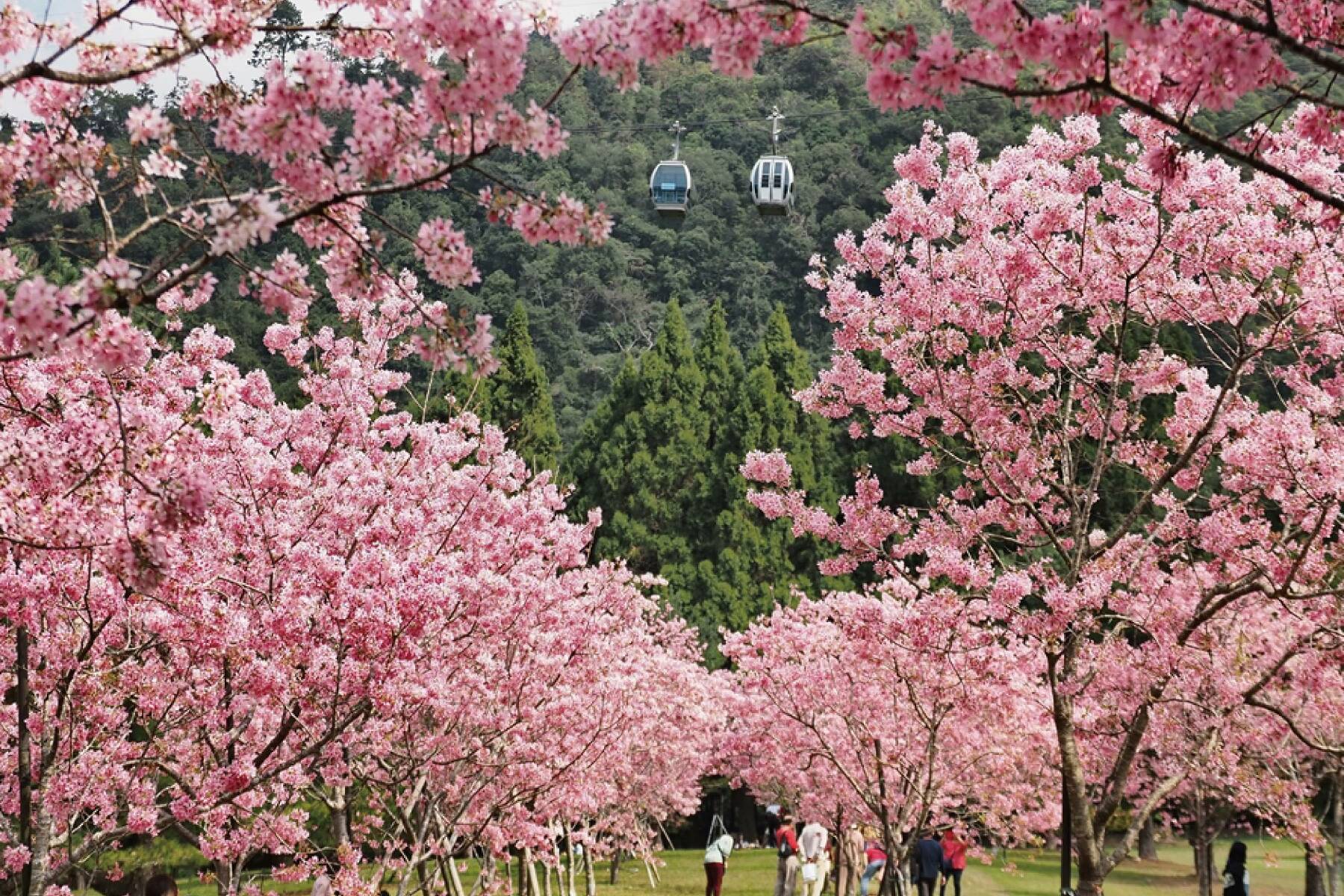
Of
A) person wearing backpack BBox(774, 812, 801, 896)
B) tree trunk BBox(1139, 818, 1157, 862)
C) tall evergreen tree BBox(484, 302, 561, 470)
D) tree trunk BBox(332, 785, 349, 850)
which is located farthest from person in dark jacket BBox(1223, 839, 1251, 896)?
tall evergreen tree BBox(484, 302, 561, 470)

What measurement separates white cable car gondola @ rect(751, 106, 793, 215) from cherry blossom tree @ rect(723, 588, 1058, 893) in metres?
20.3

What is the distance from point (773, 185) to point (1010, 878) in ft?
78.2

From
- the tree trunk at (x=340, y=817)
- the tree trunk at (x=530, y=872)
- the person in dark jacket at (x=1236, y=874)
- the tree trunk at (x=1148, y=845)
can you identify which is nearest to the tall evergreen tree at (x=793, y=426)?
the tree trunk at (x=1148, y=845)

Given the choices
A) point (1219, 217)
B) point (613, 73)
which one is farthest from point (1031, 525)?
point (613, 73)

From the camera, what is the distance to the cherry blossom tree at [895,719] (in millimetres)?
9625

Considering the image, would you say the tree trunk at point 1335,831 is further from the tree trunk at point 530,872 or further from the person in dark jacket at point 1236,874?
the tree trunk at point 530,872

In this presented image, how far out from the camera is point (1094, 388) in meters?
8.34

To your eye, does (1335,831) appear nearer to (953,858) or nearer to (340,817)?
(953,858)

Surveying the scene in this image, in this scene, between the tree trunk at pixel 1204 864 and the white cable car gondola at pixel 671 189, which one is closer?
the tree trunk at pixel 1204 864

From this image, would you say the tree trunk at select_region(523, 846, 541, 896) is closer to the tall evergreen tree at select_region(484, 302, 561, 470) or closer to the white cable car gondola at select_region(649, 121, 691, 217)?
the tall evergreen tree at select_region(484, 302, 561, 470)

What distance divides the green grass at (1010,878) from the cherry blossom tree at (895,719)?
1.49 metres

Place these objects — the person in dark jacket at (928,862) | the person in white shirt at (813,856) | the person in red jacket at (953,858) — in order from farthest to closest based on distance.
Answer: the person in red jacket at (953,858) < the person in dark jacket at (928,862) < the person in white shirt at (813,856)

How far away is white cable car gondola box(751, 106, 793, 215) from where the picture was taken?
41312 mm

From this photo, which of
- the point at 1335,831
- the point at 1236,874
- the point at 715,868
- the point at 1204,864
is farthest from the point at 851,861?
the point at 1204,864
